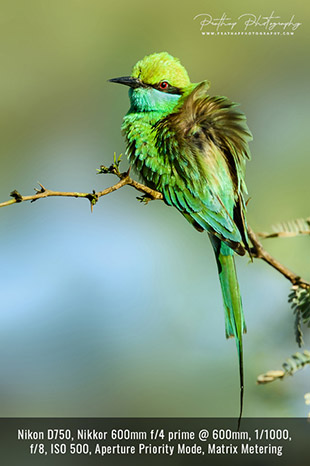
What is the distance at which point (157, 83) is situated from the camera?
2.08 m

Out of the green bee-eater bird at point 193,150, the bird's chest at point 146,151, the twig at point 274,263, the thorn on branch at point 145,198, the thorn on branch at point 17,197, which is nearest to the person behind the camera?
the thorn on branch at point 17,197

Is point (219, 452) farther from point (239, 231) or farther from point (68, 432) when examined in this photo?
point (239, 231)

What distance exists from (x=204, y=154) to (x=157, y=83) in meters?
0.33

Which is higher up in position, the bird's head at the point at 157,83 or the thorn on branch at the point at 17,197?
the bird's head at the point at 157,83

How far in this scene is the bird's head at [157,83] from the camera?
81.5 inches

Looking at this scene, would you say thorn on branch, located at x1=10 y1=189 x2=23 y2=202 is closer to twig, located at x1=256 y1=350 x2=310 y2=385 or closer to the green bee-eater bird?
twig, located at x1=256 y1=350 x2=310 y2=385

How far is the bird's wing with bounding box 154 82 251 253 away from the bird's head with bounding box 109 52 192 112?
0.25 feet

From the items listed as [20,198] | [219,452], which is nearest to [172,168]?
[20,198]

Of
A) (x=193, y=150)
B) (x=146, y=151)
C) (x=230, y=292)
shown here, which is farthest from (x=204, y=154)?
(x=230, y=292)

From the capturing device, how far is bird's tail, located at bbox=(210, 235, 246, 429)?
72.7 inches

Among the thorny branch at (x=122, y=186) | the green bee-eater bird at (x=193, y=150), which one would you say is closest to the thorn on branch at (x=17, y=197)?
the thorny branch at (x=122, y=186)

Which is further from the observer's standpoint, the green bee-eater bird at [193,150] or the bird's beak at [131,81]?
the bird's beak at [131,81]

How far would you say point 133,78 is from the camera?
2.10 meters

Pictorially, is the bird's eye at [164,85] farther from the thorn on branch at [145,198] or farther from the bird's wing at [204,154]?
the thorn on branch at [145,198]
